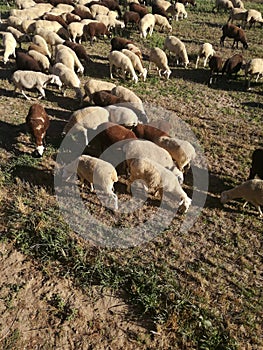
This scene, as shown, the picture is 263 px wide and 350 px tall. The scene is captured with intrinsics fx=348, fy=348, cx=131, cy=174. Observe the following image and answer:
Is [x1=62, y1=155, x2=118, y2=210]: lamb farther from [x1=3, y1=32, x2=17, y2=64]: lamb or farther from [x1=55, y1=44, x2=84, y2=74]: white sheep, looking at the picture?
[x1=3, y1=32, x2=17, y2=64]: lamb

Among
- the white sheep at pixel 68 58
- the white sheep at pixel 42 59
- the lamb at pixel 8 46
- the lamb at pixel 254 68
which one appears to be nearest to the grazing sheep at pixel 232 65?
the lamb at pixel 254 68

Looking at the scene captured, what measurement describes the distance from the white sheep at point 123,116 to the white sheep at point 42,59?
4.62m

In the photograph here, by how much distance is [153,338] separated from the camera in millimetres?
5664

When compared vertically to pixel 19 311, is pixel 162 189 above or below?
Result: above

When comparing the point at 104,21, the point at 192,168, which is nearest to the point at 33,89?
the point at 192,168

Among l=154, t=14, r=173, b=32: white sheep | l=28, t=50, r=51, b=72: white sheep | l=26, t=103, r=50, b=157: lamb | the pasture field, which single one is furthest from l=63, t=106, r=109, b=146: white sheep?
l=154, t=14, r=173, b=32: white sheep

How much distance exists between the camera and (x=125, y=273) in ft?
21.2

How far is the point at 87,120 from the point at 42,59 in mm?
5119

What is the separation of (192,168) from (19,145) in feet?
15.4

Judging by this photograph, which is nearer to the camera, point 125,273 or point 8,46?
point 125,273

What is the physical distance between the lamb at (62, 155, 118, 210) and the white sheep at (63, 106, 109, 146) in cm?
129

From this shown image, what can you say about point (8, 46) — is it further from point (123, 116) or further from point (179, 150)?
point (179, 150)

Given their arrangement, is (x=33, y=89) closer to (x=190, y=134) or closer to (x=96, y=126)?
(x=96, y=126)

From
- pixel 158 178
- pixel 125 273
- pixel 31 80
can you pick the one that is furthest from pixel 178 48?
pixel 125 273
